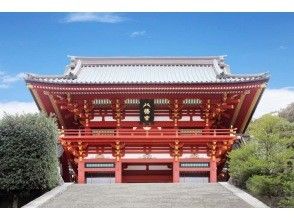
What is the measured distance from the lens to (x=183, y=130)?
56.0 feet

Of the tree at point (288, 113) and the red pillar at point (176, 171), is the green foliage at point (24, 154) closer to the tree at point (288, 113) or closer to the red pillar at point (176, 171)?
the red pillar at point (176, 171)

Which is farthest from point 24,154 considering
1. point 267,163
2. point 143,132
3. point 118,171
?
point 267,163

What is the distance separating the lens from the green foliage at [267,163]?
1128 centimetres

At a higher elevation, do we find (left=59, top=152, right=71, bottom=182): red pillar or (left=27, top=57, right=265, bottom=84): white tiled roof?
(left=27, top=57, right=265, bottom=84): white tiled roof

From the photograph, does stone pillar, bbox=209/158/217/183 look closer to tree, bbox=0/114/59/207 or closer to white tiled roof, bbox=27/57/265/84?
white tiled roof, bbox=27/57/265/84

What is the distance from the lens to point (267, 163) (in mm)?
12109

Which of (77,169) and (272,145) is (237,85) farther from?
(77,169)

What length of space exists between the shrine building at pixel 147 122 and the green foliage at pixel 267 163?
9.59ft

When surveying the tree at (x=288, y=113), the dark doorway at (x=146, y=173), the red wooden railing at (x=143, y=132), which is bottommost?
the dark doorway at (x=146, y=173)

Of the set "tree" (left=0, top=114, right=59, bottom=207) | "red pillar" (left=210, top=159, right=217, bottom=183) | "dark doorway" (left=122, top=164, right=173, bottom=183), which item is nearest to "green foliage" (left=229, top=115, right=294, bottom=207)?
"red pillar" (left=210, top=159, right=217, bottom=183)

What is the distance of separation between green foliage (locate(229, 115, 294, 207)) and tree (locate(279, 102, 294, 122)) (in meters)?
14.9

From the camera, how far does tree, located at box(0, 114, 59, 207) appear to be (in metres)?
12.2

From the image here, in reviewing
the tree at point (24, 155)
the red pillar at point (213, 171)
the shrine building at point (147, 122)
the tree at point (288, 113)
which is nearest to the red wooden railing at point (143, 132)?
the shrine building at point (147, 122)

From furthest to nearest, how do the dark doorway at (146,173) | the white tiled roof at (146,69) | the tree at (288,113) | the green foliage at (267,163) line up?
the tree at (288,113), the white tiled roof at (146,69), the dark doorway at (146,173), the green foliage at (267,163)
